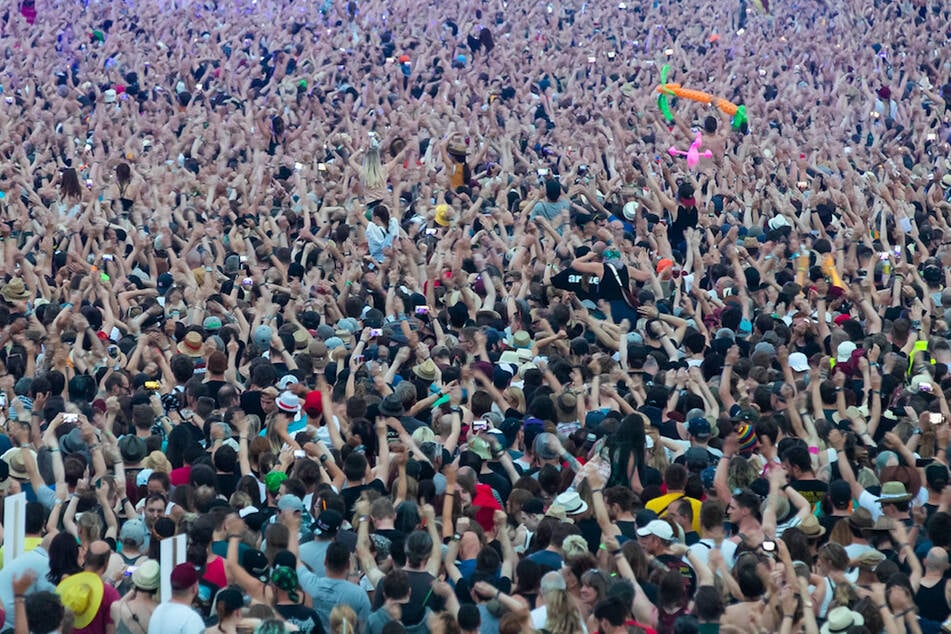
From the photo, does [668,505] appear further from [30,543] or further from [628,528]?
[30,543]

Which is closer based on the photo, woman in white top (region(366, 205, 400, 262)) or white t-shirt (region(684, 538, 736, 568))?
white t-shirt (region(684, 538, 736, 568))

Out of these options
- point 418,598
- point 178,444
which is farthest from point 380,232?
point 418,598

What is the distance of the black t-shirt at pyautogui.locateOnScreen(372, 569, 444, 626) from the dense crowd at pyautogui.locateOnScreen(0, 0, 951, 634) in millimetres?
18

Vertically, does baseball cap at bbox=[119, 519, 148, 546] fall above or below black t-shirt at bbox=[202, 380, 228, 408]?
above

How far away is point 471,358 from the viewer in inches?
457

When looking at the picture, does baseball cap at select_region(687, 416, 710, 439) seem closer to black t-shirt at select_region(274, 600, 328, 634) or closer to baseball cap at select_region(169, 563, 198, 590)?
black t-shirt at select_region(274, 600, 328, 634)

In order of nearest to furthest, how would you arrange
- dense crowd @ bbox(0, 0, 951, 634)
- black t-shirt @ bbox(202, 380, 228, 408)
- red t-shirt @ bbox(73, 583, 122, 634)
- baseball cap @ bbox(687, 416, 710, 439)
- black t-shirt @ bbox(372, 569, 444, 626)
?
black t-shirt @ bbox(372, 569, 444, 626) → red t-shirt @ bbox(73, 583, 122, 634) → dense crowd @ bbox(0, 0, 951, 634) → baseball cap @ bbox(687, 416, 710, 439) → black t-shirt @ bbox(202, 380, 228, 408)

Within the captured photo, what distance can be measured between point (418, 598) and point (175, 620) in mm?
1111

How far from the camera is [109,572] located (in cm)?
759

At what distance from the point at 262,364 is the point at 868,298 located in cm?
544

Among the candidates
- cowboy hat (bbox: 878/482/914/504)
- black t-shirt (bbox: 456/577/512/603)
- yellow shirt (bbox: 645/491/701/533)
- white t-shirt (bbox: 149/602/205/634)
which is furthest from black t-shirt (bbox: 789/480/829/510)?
white t-shirt (bbox: 149/602/205/634)

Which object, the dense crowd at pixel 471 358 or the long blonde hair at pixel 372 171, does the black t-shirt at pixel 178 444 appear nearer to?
the dense crowd at pixel 471 358

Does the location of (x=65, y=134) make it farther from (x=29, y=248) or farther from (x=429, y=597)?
(x=429, y=597)

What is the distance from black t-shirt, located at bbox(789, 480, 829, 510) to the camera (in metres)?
8.94
